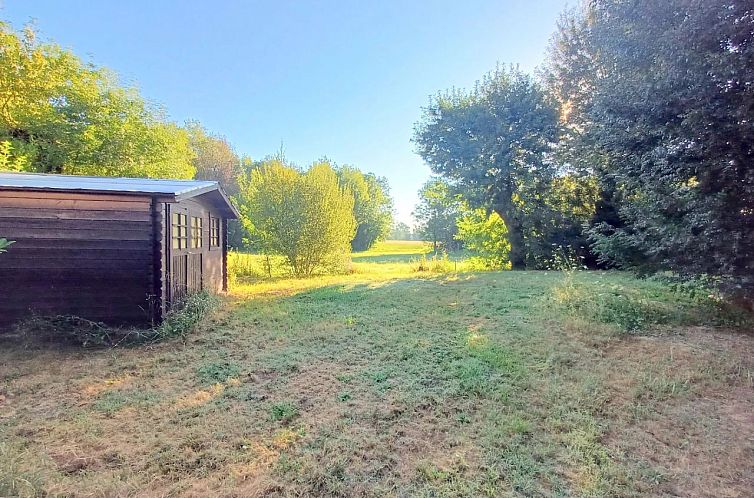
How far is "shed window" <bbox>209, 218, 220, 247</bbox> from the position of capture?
843cm

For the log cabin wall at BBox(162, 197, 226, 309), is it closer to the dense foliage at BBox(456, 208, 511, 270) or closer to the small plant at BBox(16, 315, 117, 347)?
the small plant at BBox(16, 315, 117, 347)

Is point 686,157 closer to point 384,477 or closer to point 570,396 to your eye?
point 570,396

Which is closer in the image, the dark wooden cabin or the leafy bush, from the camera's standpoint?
the leafy bush

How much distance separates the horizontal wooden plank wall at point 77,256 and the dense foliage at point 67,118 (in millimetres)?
7243

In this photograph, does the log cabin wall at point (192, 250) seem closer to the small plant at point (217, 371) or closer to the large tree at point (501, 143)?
the small plant at point (217, 371)

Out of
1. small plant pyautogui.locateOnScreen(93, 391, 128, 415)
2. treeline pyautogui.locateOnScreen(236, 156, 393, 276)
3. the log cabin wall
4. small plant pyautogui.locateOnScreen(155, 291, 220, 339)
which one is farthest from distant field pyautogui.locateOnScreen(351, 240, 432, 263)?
small plant pyautogui.locateOnScreen(93, 391, 128, 415)

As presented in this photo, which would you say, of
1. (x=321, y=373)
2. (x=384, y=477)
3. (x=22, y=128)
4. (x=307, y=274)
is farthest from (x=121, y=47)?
(x=384, y=477)

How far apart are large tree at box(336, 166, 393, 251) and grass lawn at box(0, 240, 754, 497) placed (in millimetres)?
25065

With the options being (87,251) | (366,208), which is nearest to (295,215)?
(87,251)

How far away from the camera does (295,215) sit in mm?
12312

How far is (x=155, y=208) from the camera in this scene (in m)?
5.02

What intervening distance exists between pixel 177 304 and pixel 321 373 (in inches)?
133

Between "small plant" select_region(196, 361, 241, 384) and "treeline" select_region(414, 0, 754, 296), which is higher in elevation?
"treeline" select_region(414, 0, 754, 296)

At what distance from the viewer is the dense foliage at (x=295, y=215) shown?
12.3m
